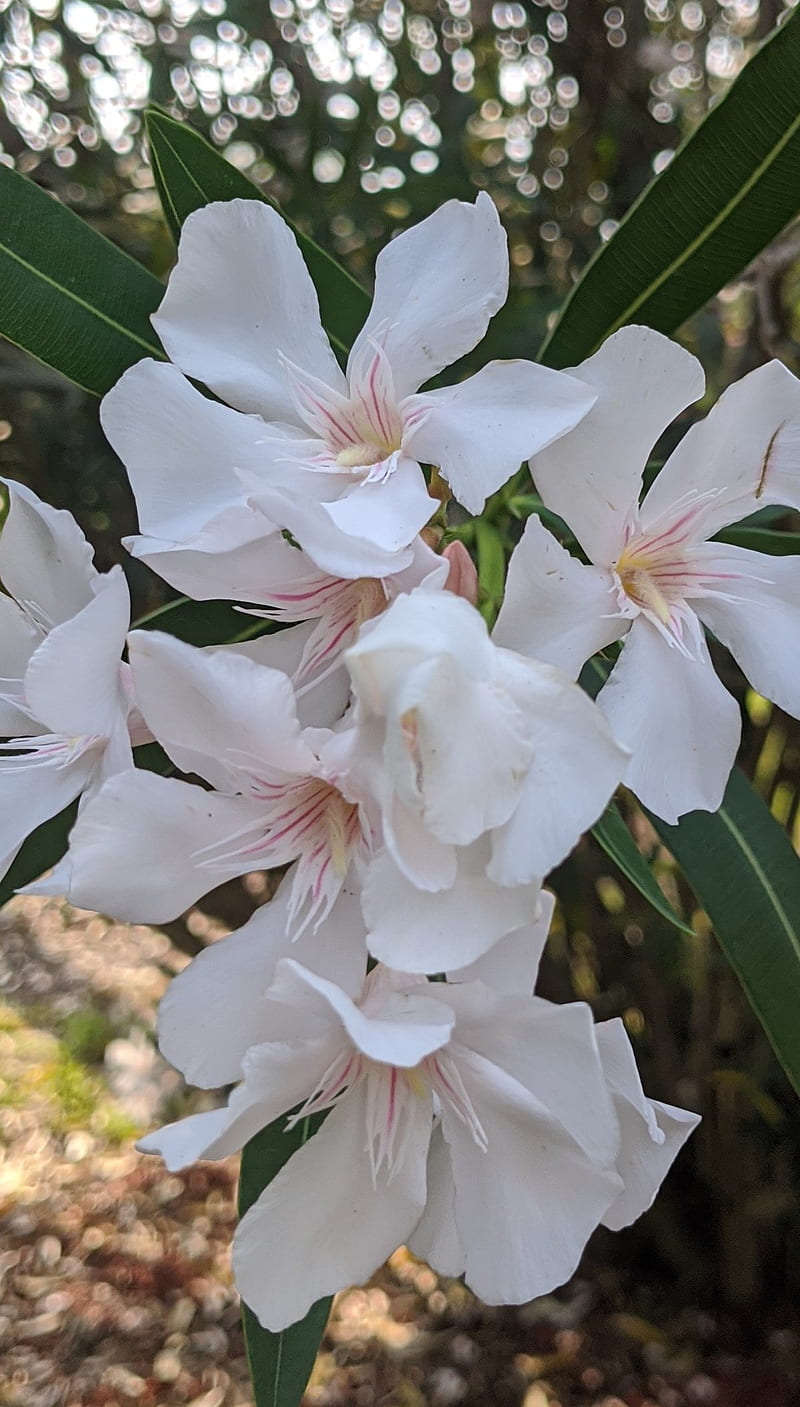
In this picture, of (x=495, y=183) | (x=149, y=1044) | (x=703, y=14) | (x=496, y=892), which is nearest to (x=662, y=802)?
(x=496, y=892)

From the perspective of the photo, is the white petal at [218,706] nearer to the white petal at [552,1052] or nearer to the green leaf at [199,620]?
the white petal at [552,1052]

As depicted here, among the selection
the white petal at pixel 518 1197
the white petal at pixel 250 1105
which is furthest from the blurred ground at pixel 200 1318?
the white petal at pixel 250 1105

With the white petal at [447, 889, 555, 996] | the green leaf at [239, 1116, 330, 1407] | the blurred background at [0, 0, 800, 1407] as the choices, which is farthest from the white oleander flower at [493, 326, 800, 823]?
the blurred background at [0, 0, 800, 1407]

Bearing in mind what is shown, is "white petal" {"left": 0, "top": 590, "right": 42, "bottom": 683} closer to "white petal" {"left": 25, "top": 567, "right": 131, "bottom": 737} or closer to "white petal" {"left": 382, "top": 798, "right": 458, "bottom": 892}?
"white petal" {"left": 25, "top": 567, "right": 131, "bottom": 737}

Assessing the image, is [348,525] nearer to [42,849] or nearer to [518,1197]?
[518,1197]

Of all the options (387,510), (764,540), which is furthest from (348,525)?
(764,540)

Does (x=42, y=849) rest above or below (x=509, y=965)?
below

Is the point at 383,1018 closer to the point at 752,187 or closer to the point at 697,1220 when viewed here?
the point at 752,187

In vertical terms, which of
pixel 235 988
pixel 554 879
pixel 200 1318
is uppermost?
pixel 235 988
